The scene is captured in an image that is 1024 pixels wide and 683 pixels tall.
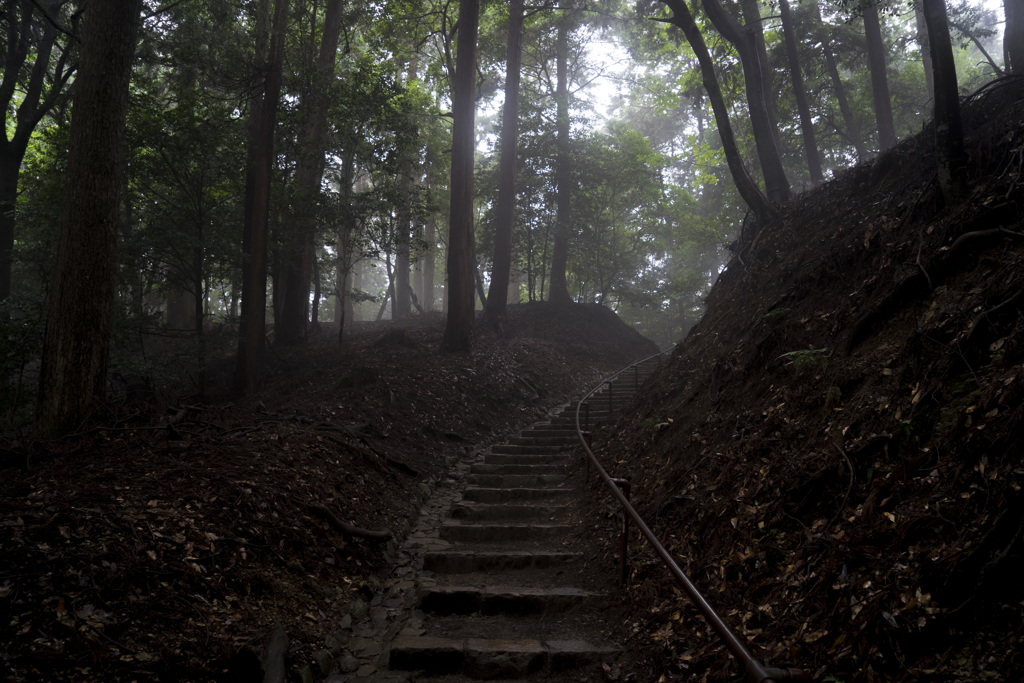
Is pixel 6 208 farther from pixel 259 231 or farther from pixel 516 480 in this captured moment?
pixel 516 480

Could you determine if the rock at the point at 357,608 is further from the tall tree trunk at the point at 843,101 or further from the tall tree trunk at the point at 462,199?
the tall tree trunk at the point at 843,101

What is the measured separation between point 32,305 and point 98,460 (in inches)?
268

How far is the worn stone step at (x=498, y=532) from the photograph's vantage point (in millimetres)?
6430

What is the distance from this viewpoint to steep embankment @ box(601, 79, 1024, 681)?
261 cm

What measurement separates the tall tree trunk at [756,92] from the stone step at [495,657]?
9.74 m

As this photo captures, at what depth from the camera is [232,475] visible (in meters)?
5.16

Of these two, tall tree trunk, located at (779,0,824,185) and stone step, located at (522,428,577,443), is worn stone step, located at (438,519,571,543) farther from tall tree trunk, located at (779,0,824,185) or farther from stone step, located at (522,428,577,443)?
tall tree trunk, located at (779,0,824,185)

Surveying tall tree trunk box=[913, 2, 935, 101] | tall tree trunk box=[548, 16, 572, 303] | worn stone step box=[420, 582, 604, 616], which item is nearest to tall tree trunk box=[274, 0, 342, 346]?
tall tree trunk box=[548, 16, 572, 303]

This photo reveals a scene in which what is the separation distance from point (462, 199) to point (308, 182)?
418cm

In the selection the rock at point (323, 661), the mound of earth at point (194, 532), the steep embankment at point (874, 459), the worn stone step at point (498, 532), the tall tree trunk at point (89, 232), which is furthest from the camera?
the worn stone step at point (498, 532)

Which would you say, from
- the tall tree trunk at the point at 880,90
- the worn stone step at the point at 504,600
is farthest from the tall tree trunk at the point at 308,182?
the tall tree trunk at the point at 880,90

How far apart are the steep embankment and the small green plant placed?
0.05ft

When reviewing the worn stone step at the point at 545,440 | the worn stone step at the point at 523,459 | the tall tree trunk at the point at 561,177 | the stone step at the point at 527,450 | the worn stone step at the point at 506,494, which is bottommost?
the worn stone step at the point at 506,494

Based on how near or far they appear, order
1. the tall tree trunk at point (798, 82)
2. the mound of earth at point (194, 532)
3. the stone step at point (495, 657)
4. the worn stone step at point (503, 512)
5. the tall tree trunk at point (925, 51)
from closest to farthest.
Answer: the mound of earth at point (194, 532) → the stone step at point (495, 657) → the worn stone step at point (503, 512) → the tall tree trunk at point (925, 51) → the tall tree trunk at point (798, 82)
